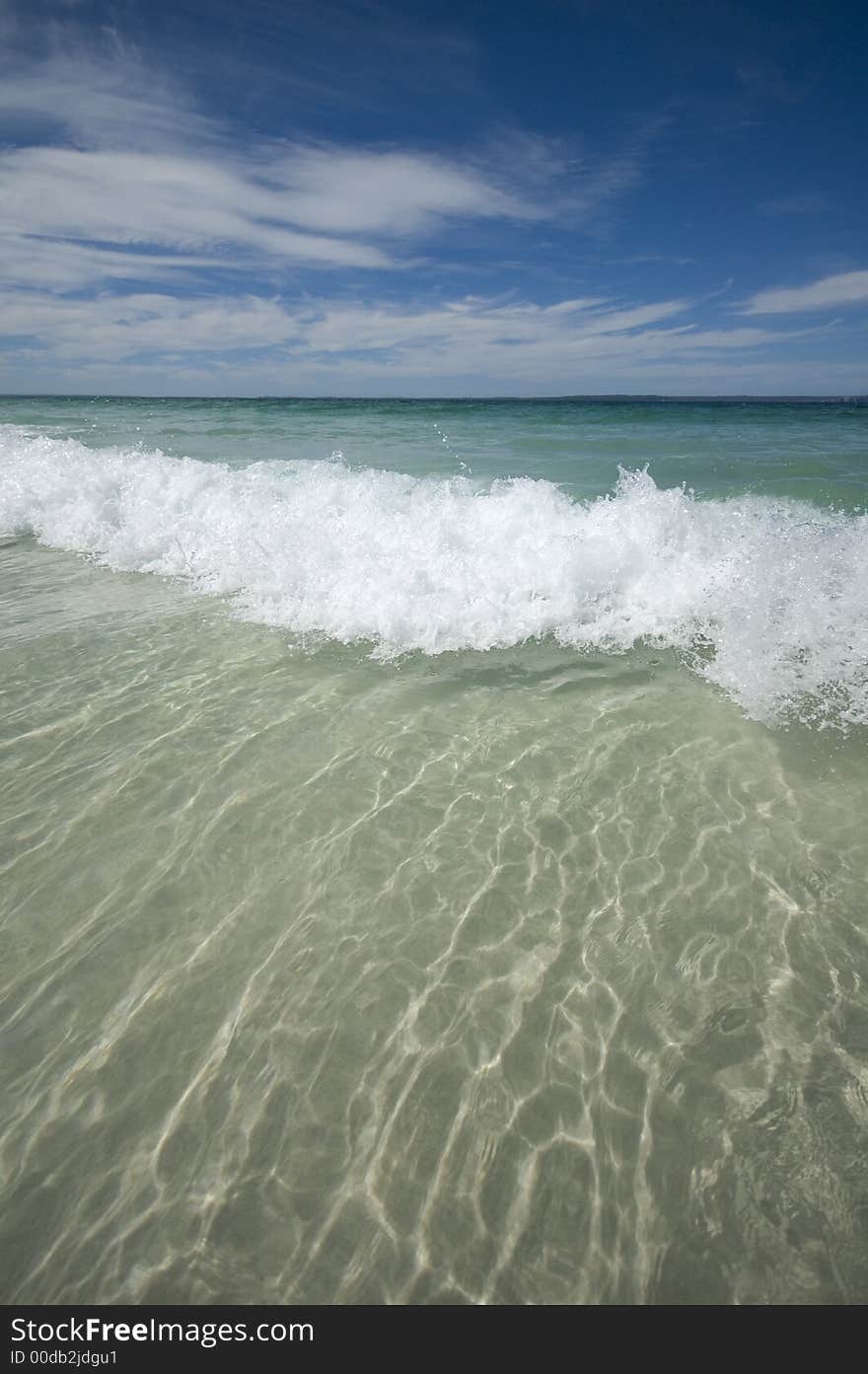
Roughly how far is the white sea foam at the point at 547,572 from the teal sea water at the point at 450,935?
61mm

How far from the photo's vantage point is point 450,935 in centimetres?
335

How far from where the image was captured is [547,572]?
7527 mm

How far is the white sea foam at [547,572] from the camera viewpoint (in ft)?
19.6

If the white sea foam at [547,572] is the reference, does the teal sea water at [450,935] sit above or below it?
below

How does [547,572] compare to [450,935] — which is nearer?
[450,935]

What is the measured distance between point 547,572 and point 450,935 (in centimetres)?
514

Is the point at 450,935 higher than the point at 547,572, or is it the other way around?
the point at 547,572

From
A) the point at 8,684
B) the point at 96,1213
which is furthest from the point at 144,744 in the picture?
the point at 96,1213
